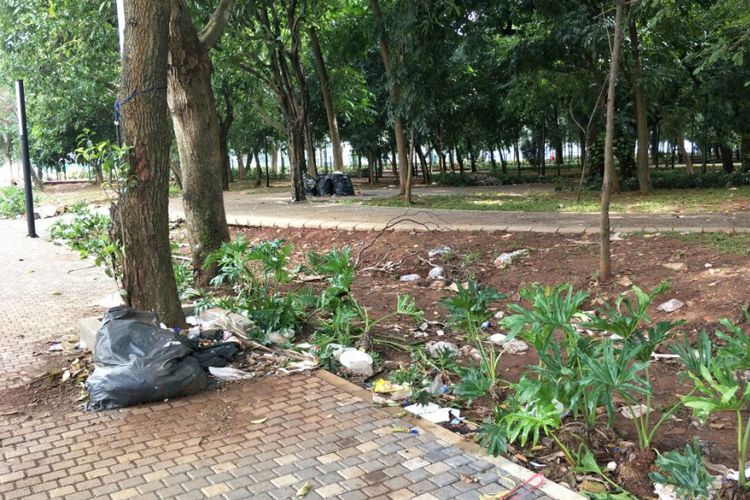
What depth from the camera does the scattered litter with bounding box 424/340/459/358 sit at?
5151 mm

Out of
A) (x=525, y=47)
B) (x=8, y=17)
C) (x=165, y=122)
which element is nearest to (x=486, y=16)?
(x=525, y=47)

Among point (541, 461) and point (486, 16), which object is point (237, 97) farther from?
point (541, 461)

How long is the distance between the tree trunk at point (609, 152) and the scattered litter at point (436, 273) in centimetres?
193

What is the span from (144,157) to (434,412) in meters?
2.96

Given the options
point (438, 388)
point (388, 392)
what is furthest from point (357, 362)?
point (438, 388)

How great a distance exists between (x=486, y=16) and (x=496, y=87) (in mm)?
10358

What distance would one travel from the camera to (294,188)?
700 inches

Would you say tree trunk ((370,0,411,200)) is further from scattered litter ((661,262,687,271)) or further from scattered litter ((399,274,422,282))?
scattered litter ((661,262,687,271))

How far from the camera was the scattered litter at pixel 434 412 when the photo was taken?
13.1 feet

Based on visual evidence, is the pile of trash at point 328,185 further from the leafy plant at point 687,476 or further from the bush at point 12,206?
the leafy plant at point 687,476

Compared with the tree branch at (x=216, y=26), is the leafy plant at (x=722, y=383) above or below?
below

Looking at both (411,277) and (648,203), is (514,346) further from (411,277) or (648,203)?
(648,203)

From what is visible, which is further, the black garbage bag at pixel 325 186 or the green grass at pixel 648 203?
the black garbage bag at pixel 325 186

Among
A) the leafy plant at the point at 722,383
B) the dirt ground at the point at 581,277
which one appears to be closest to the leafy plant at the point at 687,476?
the leafy plant at the point at 722,383
